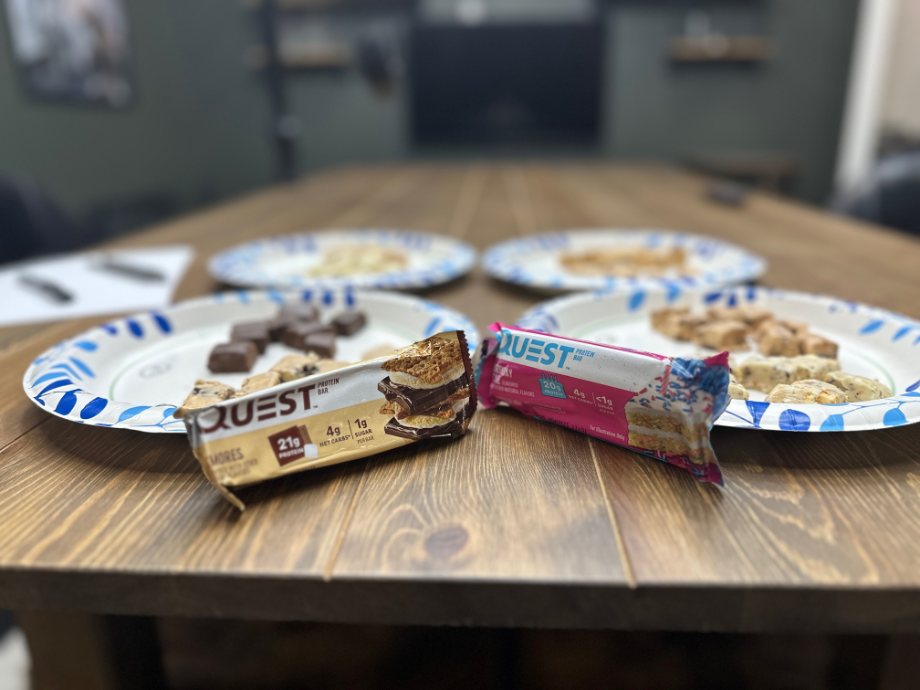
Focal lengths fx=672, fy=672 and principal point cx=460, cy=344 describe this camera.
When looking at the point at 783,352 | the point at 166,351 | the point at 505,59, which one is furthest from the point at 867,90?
the point at 166,351

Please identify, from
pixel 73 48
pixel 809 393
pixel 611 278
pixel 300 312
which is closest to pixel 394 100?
pixel 73 48

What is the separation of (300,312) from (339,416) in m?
0.33

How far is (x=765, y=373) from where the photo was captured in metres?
0.61

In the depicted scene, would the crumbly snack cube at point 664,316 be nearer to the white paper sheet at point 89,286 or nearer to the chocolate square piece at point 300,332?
the chocolate square piece at point 300,332

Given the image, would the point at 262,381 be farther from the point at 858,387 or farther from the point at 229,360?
the point at 858,387

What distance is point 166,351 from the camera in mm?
741

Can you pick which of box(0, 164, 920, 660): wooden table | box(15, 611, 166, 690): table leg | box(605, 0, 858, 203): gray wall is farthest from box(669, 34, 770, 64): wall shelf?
box(15, 611, 166, 690): table leg

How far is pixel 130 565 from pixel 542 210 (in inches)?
61.6

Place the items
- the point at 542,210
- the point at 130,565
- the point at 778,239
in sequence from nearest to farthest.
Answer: the point at 130,565
the point at 778,239
the point at 542,210

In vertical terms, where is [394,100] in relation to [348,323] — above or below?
above

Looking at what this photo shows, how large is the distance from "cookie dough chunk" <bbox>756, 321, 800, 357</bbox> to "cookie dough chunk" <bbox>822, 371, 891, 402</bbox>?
94 millimetres

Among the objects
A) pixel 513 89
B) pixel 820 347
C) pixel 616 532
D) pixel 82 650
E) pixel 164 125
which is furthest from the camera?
pixel 513 89

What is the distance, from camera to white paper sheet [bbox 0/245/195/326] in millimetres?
950

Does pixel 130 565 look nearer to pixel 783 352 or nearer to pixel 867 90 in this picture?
pixel 783 352
